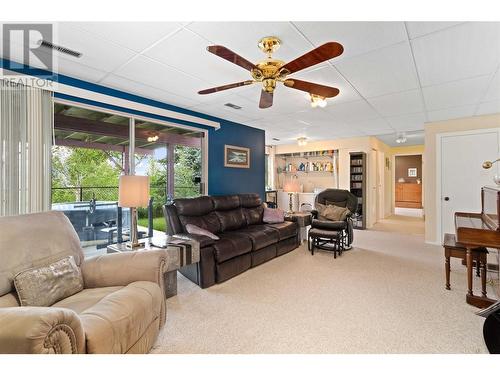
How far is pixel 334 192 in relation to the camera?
4848mm

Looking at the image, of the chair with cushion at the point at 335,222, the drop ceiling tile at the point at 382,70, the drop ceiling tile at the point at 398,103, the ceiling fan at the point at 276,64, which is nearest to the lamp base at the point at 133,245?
the ceiling fan at the point at 276,64

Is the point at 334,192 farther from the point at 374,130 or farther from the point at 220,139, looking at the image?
the point at 220,139

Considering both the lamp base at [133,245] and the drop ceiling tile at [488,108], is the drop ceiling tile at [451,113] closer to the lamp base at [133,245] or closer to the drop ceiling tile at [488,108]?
the drop ceiling tile at [488,108]

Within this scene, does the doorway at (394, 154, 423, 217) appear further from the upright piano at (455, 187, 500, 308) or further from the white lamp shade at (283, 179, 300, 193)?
the upright piano at (455, 187, 500, 308)

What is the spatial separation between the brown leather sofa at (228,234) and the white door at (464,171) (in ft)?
9.66

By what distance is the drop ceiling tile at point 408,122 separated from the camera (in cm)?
443

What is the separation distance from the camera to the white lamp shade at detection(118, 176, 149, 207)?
2523 mm

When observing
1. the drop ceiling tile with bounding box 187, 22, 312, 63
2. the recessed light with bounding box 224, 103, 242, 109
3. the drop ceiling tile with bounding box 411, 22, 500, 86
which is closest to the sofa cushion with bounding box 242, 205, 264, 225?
the recessed light with bounding box 224, 103, 242, 109

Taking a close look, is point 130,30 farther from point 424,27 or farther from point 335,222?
point 335,222

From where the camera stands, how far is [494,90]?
316 centimetres

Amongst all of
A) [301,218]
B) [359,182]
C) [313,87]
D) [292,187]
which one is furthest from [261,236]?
[359,182]

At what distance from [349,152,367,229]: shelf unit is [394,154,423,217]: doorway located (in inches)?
186
